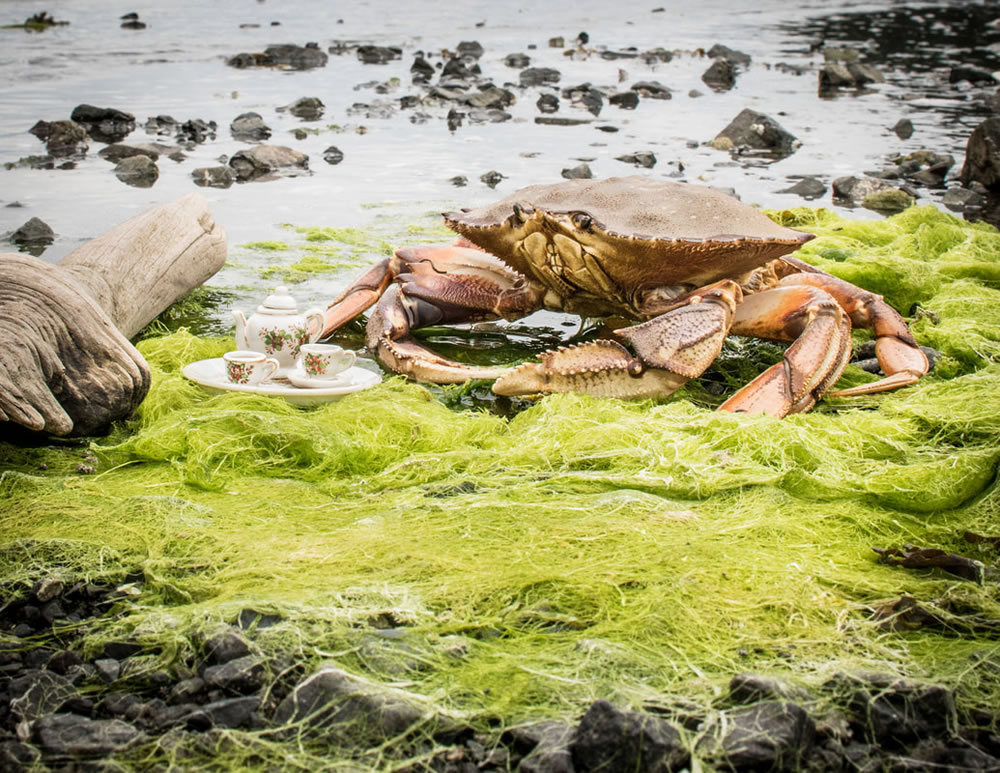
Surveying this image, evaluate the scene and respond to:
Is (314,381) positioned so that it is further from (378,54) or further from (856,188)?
(378,54)

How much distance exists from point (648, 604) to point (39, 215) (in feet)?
24.0

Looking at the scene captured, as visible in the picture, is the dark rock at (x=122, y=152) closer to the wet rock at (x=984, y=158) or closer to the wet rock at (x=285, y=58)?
the wet rock at (x=984, y=158)

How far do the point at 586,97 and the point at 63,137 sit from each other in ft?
25.6

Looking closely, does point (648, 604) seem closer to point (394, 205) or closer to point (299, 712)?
point (299, 712)

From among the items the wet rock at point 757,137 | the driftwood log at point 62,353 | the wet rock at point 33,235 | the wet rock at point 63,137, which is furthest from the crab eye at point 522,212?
the wet rock at point 757,137

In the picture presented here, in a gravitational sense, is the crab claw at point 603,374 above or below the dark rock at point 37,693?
below

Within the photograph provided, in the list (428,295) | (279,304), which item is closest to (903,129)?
(428,295)

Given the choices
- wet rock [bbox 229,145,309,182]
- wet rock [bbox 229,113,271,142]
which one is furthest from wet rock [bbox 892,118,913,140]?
wet rock [bbox 229,113,271,142]

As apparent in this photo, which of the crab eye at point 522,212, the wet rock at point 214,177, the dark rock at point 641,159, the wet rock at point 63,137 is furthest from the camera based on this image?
the dark rock at point 641,159

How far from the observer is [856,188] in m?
10.8

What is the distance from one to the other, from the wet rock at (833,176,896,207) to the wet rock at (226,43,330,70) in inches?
477

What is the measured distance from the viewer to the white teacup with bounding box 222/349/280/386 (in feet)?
16.2

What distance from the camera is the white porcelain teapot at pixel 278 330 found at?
5.14 meters

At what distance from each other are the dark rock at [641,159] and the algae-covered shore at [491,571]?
24.5 ft
